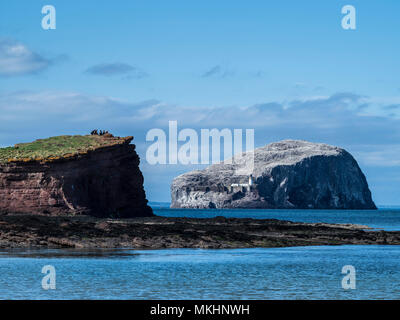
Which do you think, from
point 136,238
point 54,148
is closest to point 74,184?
point 54,148

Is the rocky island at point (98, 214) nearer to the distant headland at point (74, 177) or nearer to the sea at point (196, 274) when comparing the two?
the distant headland at point (74, 177)

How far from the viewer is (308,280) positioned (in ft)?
115

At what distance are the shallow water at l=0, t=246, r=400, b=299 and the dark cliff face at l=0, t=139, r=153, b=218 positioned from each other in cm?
3521

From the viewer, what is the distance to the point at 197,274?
120ft

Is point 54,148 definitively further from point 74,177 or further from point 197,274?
point 197,274

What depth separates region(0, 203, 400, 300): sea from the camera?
2988 centimetres

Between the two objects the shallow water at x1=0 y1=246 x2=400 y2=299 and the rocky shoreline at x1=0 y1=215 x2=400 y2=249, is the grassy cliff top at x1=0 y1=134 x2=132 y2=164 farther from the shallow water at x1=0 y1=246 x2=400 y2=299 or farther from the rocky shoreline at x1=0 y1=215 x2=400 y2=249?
the shallow water at x1=0 y1=246 x2=400 y2=299

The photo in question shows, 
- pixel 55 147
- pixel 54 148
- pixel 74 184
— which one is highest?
pixel 55 147

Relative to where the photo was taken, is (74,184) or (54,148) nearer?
(74,184)

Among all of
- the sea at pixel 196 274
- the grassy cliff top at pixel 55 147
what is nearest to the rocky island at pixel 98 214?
the grassy cliff top at pixel 55 147

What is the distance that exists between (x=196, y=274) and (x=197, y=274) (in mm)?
54
